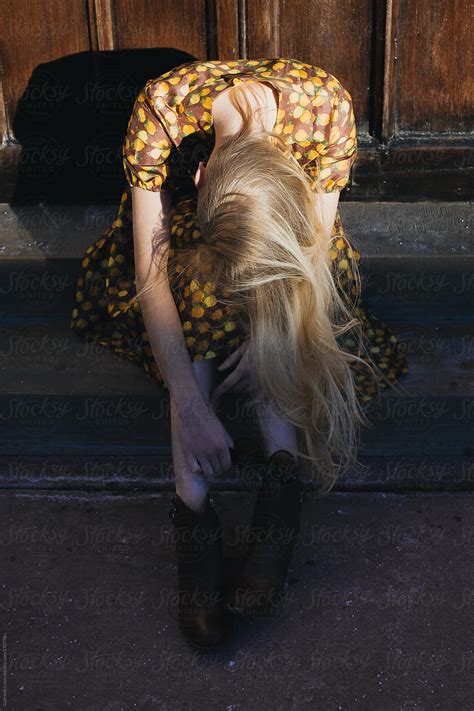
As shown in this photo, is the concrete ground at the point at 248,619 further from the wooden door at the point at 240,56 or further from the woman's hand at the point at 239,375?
the wooden door at the point at 240,56

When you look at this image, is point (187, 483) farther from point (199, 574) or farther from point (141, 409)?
point (141, 409)

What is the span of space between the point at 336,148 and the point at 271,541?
3.27 ft

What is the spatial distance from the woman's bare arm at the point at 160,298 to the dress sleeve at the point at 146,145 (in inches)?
1.4

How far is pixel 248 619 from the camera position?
1.94m

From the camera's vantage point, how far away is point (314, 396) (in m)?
2.01

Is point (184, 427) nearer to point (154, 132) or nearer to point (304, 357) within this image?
point (304, 357)

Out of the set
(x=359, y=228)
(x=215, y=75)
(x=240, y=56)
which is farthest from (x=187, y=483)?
(x=240, y=56)

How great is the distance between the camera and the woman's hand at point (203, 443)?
1.94 meters

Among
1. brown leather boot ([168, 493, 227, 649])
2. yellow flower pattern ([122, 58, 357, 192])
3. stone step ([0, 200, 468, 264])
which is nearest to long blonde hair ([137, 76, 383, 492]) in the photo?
yellow flower pattern ([122, 58, 357, 192])

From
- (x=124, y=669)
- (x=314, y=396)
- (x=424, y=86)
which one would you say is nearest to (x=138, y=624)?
(x=124, y=669)

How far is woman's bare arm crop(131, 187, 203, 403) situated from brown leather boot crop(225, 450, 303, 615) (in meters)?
0.26

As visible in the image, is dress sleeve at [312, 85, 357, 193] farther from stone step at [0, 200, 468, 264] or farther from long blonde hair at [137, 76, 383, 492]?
stone step at [0, 200, 468, 264]

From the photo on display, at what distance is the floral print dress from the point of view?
205 cm

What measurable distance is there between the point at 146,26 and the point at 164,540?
5.62 ft
